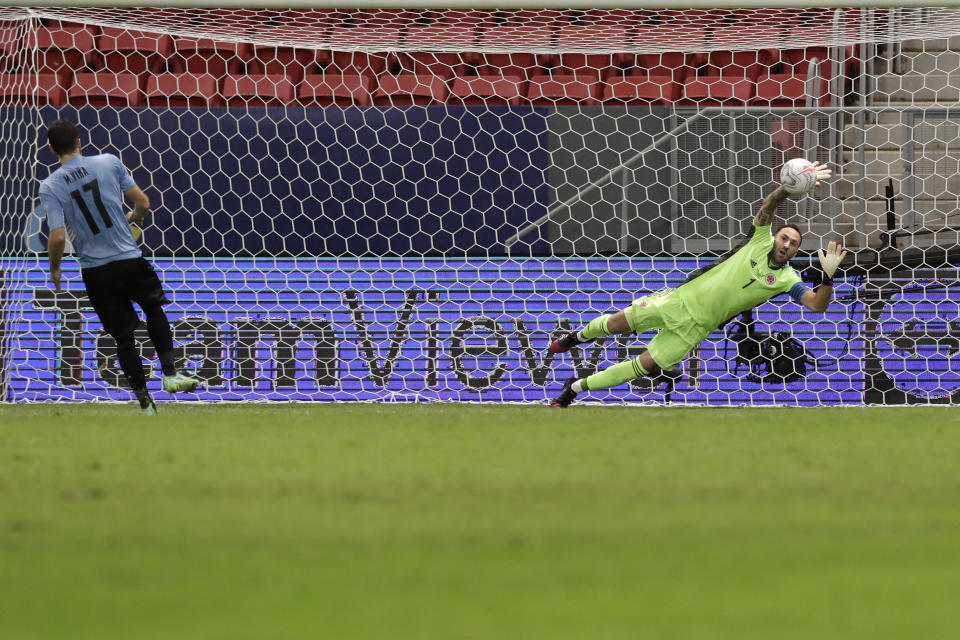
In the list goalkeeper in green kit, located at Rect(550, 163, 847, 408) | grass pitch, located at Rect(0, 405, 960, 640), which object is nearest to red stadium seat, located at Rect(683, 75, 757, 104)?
goalkeeper in green kit, located at Rect(550, 163, 847, 408)

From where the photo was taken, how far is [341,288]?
7.08 metres

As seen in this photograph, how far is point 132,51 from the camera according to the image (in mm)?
8969

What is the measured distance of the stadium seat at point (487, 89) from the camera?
8.94m

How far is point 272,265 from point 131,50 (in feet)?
9.51

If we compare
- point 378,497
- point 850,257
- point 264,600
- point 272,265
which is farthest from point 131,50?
point 264,600

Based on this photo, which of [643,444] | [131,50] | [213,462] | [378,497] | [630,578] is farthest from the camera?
[131,50]

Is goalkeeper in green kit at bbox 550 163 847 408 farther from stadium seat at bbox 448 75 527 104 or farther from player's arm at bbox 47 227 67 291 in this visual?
stadium seat at bbox 448 75 527 104

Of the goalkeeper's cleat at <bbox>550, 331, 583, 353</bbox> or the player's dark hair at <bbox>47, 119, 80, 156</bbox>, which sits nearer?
the player's dark hair at <bbox>47, 119, 80, 156</bbox>

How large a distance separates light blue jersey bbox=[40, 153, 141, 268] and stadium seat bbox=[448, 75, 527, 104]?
13.0ft

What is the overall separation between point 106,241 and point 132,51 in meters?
4.06

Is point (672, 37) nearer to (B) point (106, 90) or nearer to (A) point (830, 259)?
(A) point (830, 259)

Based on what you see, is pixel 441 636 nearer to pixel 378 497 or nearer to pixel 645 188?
pixel 378 497

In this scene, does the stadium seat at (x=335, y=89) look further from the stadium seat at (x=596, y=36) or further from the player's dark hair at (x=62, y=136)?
the player's dark hair at (x=62, y=136)

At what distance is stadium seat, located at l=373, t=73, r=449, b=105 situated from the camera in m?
9.02
